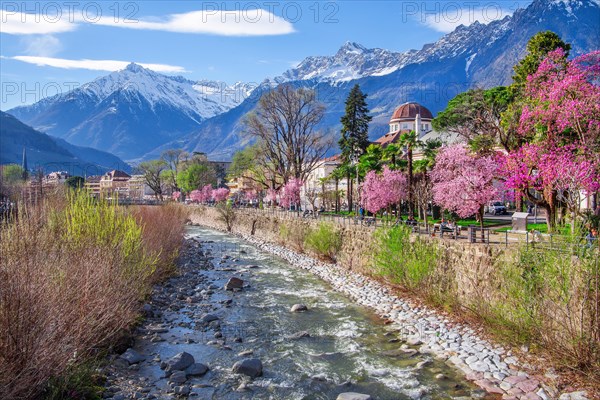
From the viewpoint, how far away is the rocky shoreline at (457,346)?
38.1 ft

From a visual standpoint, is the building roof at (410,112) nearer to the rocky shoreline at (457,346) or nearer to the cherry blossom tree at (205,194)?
the cherry blossom tree at (205,194)

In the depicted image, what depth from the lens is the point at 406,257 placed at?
20844mm

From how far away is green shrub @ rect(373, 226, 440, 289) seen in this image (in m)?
19.6

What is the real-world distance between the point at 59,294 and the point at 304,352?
805 centimetres

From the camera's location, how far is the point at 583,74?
21078mm

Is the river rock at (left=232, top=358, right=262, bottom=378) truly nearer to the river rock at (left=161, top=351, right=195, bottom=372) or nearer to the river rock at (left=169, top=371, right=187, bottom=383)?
the river rock at (left=161, top=351, right=195, bottom=372)

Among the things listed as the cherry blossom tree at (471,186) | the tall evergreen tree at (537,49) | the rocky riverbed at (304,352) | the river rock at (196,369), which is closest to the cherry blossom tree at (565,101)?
the cherry blossom tree at (471,186)

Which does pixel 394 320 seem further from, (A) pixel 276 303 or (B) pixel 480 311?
(A) pixel 276 303

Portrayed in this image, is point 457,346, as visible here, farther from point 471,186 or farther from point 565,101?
point 471,186

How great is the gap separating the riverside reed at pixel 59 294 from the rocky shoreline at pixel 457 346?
9.47 metres

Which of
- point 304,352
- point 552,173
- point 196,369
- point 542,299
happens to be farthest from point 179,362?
point 552,173

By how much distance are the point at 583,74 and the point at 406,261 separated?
39.3 feet

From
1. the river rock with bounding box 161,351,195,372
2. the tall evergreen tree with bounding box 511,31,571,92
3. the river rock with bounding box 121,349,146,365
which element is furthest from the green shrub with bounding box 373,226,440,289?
the tall evergreen tree with bounding box 511,31,571,92

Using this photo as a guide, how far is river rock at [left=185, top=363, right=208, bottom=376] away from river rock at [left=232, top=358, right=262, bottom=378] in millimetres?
845
